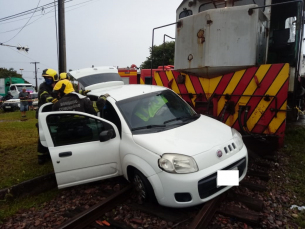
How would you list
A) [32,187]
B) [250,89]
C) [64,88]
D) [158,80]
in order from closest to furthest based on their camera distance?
[32,187]
[64,88]
[250,89]
[158,80]

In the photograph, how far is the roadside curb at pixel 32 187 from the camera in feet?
12.4

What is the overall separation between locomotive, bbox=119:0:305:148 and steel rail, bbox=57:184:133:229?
110 inches

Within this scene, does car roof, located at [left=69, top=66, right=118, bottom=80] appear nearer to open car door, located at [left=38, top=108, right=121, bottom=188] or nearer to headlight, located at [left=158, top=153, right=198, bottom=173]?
open car door, located at [left=38, top=108, right=121, bottom=188]

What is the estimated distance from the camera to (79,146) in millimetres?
3609

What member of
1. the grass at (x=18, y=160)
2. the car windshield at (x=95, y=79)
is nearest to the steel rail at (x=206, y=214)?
the grass at (x=18, y=160)

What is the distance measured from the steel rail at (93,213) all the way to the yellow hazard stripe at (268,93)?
2935 mm

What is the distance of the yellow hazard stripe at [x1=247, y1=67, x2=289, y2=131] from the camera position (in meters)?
4.55

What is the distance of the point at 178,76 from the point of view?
595 cm

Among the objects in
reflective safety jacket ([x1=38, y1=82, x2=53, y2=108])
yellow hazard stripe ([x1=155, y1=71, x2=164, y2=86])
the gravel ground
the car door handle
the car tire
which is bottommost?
the gravel ground

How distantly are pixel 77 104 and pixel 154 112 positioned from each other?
1.35 metres

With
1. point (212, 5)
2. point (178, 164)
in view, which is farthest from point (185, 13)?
point (178, 164)

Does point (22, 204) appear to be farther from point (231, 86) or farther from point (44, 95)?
point (231, 86)

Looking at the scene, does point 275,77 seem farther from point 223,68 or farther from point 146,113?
point 146,113

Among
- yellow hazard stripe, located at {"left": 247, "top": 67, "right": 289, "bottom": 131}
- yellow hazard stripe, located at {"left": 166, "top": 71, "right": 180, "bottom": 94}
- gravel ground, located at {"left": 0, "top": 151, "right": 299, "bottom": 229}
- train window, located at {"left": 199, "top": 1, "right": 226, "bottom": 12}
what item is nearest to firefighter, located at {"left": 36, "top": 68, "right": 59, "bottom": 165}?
gravel ground, located at {"left": 0, "top": 151, "right": 299, "bottom": 229}
